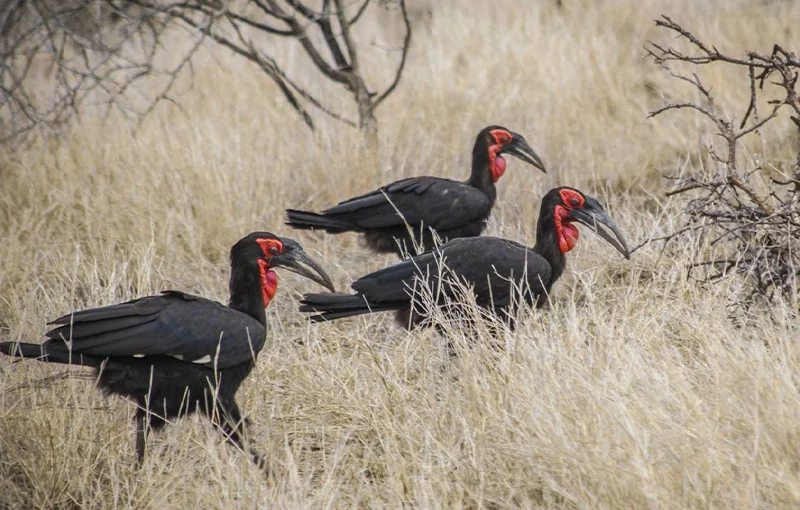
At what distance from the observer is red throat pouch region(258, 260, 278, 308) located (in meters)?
4.26

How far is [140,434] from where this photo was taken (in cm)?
386

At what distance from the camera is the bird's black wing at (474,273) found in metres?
4.77

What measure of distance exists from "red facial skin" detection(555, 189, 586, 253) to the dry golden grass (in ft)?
0.46

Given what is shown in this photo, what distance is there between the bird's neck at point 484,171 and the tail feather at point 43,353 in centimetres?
292

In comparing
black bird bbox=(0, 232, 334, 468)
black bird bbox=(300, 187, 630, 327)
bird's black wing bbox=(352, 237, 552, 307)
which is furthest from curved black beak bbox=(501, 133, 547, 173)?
black bird bbox=(0, 232, 334, 468)

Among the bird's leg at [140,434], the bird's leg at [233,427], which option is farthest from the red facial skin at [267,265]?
the bird's leg at [140,434]

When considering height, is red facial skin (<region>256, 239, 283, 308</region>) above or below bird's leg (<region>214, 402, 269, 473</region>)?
above

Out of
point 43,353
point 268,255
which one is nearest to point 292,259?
point 268,255

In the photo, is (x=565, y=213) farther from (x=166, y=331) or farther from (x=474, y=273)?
(x=166, y=331)

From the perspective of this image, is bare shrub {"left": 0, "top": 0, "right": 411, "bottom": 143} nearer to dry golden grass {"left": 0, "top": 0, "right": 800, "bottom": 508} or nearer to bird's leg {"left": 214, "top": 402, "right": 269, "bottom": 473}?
dry golden grass {"left": 0, "top": 0, "right": 800, "bottom": 508}

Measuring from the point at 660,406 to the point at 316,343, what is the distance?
1.81m

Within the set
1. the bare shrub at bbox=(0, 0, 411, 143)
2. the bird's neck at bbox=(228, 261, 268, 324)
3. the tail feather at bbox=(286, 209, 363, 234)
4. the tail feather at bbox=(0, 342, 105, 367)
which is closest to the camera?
the tail feather at bbox=(0, 342, 105, 367)

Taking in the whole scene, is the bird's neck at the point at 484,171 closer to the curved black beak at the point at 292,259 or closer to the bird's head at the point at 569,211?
the bird's head at the point at 569,211

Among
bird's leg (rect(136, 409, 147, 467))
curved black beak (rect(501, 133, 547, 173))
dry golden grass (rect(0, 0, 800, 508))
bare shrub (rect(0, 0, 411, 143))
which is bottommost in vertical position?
bird's leg (rect(136, 409, 147, 467))
